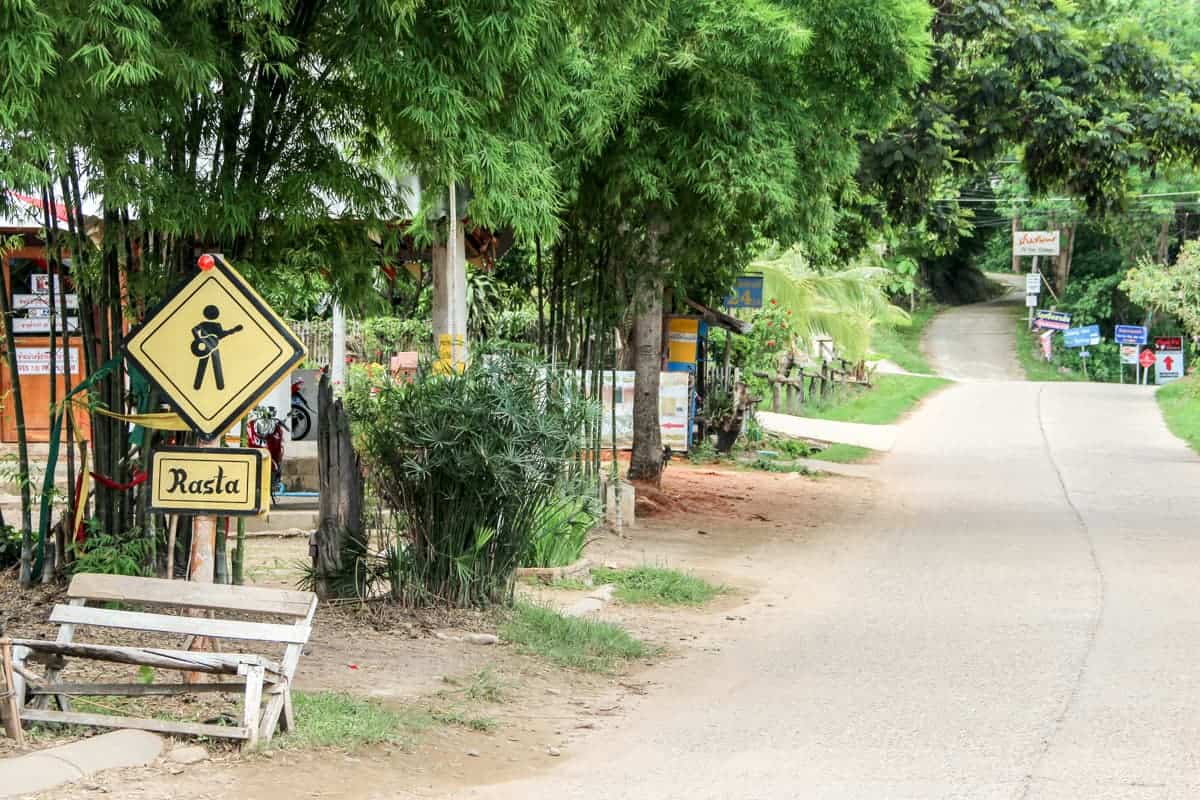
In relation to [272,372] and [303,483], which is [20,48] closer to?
[272,372]

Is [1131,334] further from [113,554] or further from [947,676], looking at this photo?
[113,554]

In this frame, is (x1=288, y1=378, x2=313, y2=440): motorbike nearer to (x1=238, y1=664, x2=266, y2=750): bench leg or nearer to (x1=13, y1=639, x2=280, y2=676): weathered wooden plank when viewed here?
(x1=13, y1=639, x2=280, y2=676): weathered wooden plank

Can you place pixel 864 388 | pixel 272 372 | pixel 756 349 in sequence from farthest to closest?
pixel 864 388 < pixel 756 349 < pixel 272 372

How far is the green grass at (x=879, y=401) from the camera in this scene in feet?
116

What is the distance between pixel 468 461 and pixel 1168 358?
162ft

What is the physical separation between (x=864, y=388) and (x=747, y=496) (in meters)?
24.5

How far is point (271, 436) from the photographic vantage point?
13914 mm

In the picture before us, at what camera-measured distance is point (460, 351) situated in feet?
38.3

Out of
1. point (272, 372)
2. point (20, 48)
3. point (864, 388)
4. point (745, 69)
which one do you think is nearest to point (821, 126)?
point (745, 69)

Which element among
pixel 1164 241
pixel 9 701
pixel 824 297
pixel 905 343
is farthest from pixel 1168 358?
pixel 9 701

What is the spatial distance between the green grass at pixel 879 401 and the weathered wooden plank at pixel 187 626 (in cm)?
2880

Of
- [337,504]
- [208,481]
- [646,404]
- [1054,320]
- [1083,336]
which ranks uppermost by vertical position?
[1054,320]

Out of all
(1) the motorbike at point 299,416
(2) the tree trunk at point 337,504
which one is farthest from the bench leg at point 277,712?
(1) the motorbike at point 299,416

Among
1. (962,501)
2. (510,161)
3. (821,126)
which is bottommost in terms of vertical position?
(962,501)
